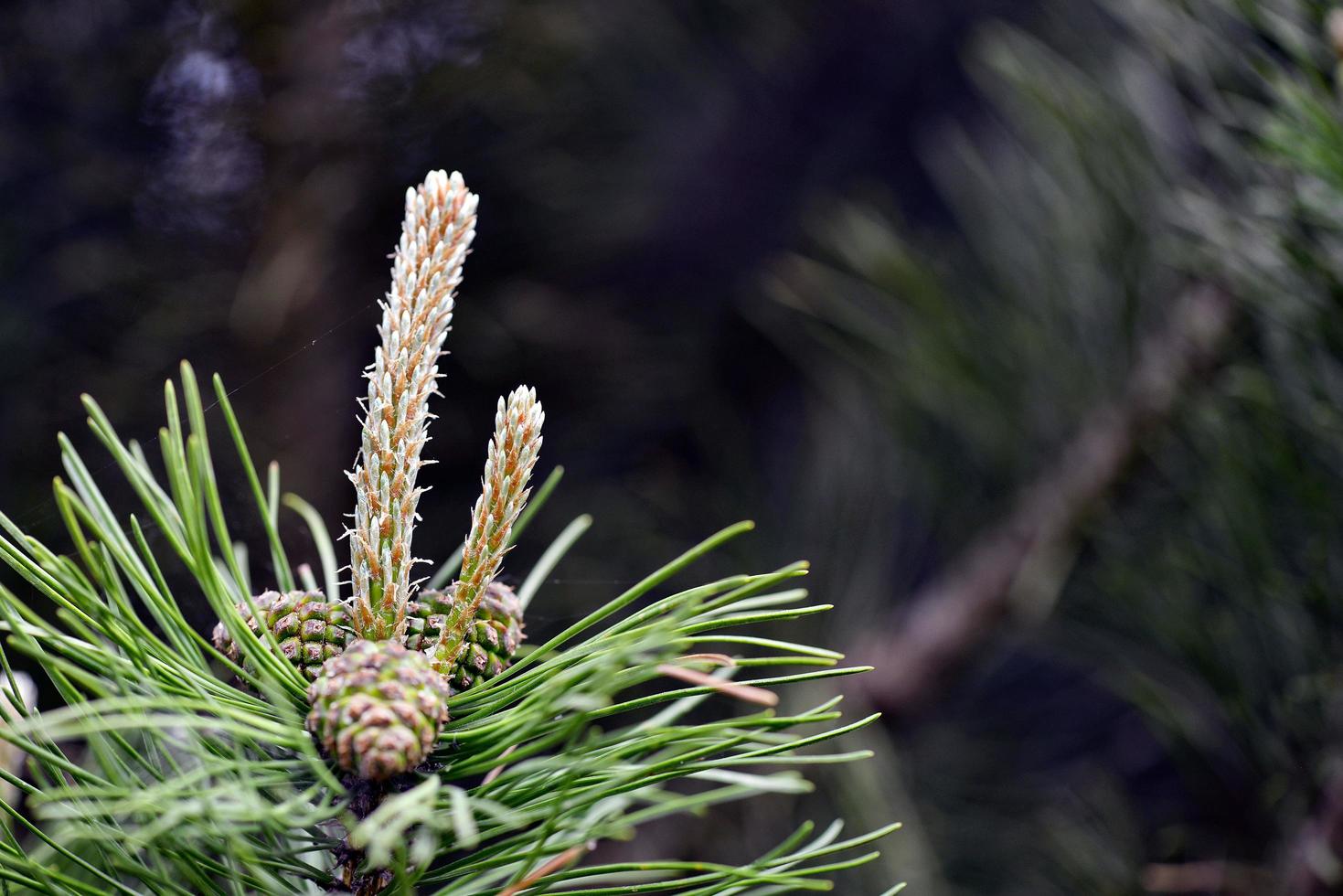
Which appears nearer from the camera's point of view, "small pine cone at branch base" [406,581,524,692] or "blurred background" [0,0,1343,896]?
"small pine cone at branch base" [406,581,524,692]

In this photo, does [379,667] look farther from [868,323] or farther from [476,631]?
[868,323]

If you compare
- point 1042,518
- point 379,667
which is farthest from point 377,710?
point 1042,518

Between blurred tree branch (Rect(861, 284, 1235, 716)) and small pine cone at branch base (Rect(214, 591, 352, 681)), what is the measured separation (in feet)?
1.29

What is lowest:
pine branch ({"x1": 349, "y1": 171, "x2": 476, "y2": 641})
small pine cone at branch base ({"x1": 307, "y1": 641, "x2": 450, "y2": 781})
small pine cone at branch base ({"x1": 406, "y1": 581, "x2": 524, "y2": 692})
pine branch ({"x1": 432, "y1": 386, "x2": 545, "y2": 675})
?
small pine cone at branch base ({"x1": 307, "y1": 641, "x2": 450, "y2": 781})

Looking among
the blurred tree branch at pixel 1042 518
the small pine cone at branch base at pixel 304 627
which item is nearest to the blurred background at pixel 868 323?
the blurred tree branch at pixel 1042 518

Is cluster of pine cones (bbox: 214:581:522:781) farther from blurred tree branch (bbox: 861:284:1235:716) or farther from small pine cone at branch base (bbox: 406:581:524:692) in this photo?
blurred tree branch (bbox: 861:284:1235:716)

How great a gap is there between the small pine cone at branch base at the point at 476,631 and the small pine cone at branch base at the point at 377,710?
0.02m

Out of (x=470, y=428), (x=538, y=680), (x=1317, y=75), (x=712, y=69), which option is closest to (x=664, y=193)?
(x=712, y=69)

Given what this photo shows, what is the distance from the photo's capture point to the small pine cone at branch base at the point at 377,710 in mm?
201

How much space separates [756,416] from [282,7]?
17.5 inches

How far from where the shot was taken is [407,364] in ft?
0.72

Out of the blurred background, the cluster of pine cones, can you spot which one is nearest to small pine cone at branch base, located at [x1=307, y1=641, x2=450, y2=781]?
the cluster of pine cones

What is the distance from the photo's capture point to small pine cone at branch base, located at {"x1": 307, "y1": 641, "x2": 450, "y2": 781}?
20 cm

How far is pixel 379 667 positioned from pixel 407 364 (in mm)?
62
